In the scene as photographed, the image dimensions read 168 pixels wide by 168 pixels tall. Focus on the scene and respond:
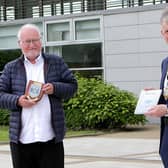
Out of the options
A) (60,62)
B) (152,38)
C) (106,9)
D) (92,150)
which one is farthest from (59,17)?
(60,62)

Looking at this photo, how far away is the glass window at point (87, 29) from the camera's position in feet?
69.2

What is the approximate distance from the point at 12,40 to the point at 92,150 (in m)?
11.5

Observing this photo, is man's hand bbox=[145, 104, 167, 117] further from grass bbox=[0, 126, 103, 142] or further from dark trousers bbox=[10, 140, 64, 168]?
grass bbox=[0, 126, 103, 142]

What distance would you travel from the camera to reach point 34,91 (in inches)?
193

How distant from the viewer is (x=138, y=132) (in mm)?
16438

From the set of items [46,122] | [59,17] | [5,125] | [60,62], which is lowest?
[5,125]

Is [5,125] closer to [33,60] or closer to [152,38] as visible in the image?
[152,38]

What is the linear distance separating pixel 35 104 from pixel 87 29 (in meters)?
16.6

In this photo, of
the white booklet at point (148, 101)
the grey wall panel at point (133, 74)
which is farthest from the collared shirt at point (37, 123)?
the grey wall panel at point (133, 74)

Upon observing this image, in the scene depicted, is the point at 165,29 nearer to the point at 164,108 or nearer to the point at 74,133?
the point at 164,108

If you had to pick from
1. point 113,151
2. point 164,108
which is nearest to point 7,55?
point 113,151

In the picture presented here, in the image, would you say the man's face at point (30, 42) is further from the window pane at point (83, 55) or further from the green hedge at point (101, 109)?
the window pane at point (83, 55)

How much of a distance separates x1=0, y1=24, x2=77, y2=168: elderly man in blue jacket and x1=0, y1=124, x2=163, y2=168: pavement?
4.85m

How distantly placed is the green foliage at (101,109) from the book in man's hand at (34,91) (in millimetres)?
11554
